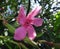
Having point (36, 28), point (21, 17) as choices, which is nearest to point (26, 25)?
point (21, 17)

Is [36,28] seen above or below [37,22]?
below

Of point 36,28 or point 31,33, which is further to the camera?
point 36,28

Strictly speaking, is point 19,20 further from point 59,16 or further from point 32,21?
point 59,16

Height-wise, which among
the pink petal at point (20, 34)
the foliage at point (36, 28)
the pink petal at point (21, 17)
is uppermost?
the pink petal at point (21, 17)

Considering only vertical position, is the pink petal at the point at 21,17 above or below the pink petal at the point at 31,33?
above

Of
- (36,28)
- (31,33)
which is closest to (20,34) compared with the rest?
(31,33)

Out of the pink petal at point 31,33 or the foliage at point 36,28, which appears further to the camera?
the foliage at point 36,28

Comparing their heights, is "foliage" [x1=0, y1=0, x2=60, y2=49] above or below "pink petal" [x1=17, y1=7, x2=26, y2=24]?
below

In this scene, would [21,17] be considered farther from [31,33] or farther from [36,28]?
[36,28]

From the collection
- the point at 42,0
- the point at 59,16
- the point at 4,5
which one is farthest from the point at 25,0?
the point at 59,16
